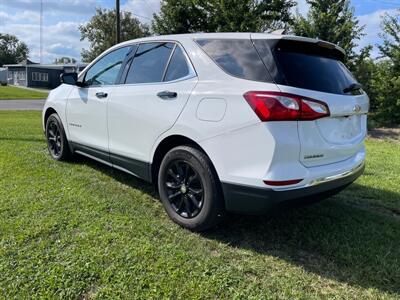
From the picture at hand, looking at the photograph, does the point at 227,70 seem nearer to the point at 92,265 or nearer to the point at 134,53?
the point at 134,53

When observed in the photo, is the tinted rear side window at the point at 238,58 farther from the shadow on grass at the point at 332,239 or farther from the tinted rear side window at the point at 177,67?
the shadow on grass at the point at 332,239

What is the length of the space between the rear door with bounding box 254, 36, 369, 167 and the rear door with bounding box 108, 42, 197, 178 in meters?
0.82

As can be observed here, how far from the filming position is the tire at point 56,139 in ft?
18.5

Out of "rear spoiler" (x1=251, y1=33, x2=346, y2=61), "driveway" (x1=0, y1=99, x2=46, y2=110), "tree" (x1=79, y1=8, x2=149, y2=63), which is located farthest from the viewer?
"tree" (x1=79, y1=8, x2=149, y2=63)

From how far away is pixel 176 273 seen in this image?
290cm

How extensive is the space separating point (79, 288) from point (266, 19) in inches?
749

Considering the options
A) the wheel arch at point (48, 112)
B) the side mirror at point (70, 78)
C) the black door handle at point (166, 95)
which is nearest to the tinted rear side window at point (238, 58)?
the black door handle at point (166, 95)

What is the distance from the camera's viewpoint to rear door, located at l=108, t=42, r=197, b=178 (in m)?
3.65

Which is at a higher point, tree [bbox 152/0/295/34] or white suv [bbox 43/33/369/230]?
tree [bbox 152/0/295/34]

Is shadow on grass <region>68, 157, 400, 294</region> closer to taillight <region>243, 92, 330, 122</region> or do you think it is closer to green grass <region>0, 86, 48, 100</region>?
taillight <region>243, 92, 330, 122</region>

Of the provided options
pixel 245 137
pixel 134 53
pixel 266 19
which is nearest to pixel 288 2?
pixel 266 19

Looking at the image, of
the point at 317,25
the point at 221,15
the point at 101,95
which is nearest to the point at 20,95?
the point at 221,15

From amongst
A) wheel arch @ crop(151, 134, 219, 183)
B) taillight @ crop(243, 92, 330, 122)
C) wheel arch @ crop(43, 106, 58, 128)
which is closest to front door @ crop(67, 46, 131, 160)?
wheel arch @ crop(43, 106, 58, 128)

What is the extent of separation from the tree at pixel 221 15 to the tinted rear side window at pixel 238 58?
1495 centimetres
